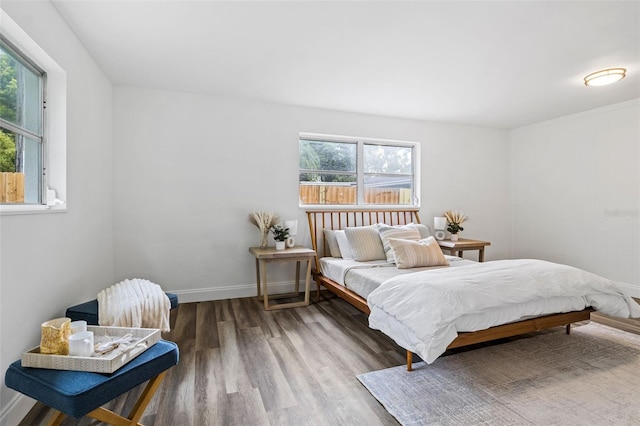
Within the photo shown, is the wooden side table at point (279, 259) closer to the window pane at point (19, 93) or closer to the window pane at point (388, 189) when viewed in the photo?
the window pane at point (388, 189)

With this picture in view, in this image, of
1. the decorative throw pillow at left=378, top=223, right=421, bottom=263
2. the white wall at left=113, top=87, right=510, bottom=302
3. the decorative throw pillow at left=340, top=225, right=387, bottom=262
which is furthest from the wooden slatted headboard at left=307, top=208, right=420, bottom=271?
the decorative throw pillow at left=378, top=223, right=421, bottom=263

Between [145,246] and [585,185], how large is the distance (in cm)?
622

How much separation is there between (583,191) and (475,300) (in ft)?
12.9

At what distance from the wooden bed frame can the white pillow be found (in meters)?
0.25

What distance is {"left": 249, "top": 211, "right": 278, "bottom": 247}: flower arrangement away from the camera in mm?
3891

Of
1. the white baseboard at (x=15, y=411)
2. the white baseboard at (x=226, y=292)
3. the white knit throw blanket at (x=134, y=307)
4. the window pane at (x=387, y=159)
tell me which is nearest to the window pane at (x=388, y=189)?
the window pane at (x=387, y=159)

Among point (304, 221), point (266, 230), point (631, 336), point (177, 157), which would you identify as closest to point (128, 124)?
point (177, 157)

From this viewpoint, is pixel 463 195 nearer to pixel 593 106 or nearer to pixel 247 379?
pixel 593 106

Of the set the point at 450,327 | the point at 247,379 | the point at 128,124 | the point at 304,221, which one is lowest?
the point at 247,379

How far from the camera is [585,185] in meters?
4.58

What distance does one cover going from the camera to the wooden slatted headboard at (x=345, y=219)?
4.32 meters

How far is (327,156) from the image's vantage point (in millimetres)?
4586

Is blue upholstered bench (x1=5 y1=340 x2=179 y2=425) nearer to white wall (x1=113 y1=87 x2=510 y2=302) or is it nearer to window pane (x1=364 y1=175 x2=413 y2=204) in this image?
white wall (x1=113 y1=87 x2=510 y2=302)

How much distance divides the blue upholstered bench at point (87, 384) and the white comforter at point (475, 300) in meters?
1.53
